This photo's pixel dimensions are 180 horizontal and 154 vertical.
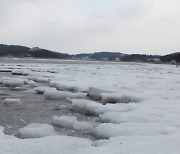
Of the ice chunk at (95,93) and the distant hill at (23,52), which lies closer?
the ice chunk at (95,93)

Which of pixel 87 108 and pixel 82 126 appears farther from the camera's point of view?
pixel 87 108

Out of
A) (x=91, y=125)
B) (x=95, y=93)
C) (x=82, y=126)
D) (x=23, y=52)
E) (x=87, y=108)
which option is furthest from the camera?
(x=23, y=52)

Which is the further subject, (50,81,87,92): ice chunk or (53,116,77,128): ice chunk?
(50,81,87,92): ice chunk

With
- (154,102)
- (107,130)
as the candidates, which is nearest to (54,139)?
(107,130)

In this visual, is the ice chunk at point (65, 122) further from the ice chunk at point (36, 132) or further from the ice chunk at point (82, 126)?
the ice chunk at point (36, 132)

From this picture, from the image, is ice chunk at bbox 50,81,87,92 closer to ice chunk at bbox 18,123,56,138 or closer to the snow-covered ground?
the snow-covered ground

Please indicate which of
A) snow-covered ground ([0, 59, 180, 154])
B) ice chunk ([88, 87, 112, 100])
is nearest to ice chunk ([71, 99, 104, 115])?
snow-covered ground ([0, 59, 180, 154])

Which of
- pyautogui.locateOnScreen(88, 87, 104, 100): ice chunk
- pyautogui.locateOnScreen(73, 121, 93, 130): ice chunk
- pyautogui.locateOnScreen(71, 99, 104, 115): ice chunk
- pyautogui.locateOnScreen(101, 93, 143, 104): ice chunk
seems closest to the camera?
pyautogui.locateOnScreen(73, 121, 93, 130): ice chunk

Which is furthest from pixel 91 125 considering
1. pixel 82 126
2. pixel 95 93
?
pixel 95 93

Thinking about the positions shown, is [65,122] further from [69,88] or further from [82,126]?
[69,88]

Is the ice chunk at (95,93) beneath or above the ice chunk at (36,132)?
beneath

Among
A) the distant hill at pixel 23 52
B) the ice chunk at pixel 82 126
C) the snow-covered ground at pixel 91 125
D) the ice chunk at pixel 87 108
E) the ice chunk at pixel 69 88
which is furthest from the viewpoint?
the distant hill at pixel 23 52

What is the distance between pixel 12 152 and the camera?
11.4 feet

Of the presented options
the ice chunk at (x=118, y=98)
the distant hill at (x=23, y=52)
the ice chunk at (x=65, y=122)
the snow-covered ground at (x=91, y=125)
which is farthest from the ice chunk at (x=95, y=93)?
the distant hill at (x=23, y=52)
